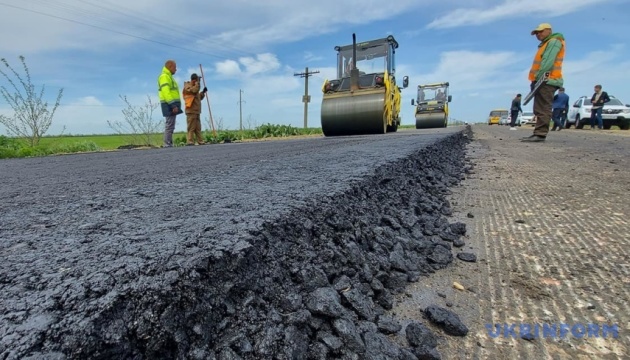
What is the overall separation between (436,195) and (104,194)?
6.54ft

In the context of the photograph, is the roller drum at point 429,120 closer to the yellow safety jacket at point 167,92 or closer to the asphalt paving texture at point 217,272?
the yellow safety jacket at point 167,92

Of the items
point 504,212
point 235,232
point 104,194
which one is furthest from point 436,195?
point 104,194

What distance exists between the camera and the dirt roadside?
3.26 ft

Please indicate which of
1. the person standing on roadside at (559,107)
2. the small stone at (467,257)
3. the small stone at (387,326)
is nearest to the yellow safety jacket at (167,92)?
the small stone at (467,257)

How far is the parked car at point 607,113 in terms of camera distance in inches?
572

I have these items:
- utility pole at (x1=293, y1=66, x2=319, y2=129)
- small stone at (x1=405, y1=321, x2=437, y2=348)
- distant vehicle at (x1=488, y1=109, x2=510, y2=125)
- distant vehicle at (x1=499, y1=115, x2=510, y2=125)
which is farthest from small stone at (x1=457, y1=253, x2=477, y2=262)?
distant vehicle at (x1=488, y1=109, x2=510, y2=125)

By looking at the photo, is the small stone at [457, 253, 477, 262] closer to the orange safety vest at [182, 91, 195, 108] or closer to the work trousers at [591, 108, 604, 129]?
the orange safety vest at [182, 91, 195, 108]

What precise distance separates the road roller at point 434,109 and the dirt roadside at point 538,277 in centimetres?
1774

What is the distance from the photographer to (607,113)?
585 inches

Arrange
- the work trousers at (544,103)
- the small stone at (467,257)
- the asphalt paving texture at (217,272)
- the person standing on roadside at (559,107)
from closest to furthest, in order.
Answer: the asphalt paving texture at (217,272) < the small stone at (467,257) < the work trousers at (544,103) < the person standing on roadside at (559,107)

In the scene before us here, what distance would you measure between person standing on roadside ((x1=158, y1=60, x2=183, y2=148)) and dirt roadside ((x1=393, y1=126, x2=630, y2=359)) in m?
6.85

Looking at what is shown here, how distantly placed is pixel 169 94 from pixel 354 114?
14.1 ft

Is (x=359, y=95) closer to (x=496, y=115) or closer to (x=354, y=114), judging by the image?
(x=354, y=114)

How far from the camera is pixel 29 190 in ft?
7.05
